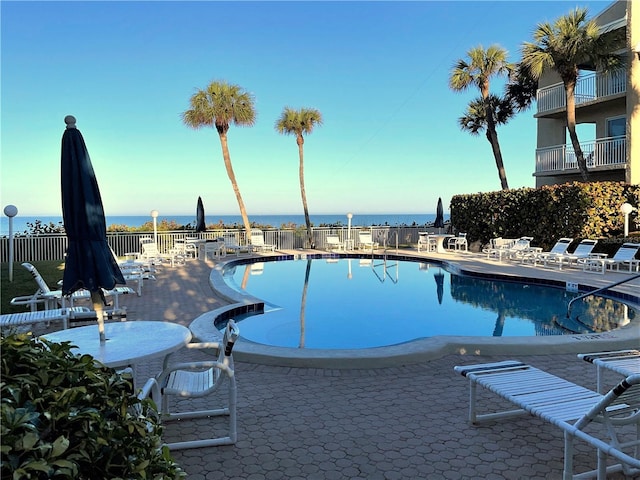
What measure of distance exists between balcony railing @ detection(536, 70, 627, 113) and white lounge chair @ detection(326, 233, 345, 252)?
10474mm

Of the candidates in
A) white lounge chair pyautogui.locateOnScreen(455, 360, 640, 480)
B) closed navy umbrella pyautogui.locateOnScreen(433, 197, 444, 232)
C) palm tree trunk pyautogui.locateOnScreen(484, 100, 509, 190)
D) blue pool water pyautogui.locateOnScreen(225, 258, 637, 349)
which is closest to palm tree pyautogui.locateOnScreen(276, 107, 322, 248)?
closed navy umbrella pyautogui.locateOnScreen(433, 197, 444, 232)

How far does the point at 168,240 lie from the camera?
1844cm

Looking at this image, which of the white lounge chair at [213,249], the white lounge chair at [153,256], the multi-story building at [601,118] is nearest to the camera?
the white lounge chair at [153,256]

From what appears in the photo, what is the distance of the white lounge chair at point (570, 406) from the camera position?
2.42 meters

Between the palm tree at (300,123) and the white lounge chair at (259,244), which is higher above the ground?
the palm tree at (300,123)

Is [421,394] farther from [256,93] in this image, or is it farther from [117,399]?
[256,93]

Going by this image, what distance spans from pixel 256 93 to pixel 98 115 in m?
10.1

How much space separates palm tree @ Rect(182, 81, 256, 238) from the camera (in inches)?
761

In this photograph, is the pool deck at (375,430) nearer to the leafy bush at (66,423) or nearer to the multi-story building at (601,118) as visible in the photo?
the leafy bush at (66,423)

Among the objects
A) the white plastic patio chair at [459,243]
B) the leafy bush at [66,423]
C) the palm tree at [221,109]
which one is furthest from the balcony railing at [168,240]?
the leafy bush at [66,423]

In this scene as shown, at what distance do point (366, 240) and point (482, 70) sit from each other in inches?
369

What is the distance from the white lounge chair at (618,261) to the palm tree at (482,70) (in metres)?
8.67

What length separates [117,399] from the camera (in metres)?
1.60

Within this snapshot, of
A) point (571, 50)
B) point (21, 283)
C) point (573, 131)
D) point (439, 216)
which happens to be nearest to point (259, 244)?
point (439, 216)
